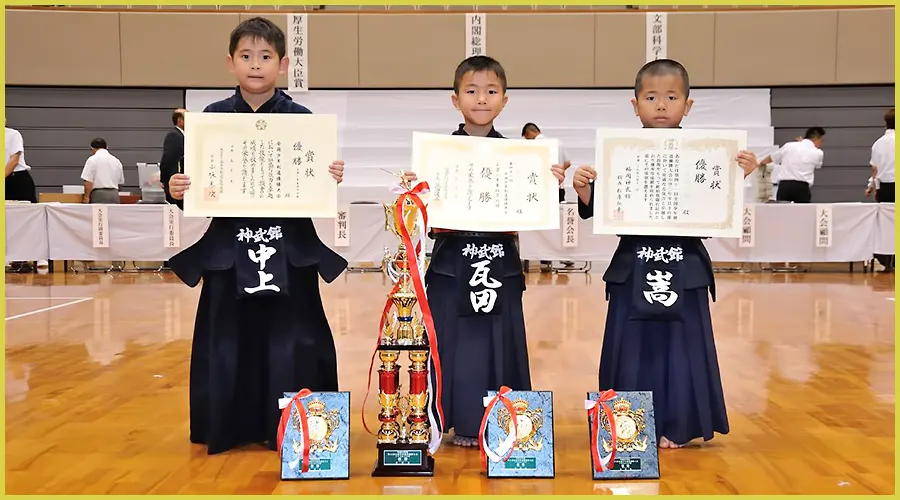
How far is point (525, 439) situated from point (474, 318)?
0.51 meters

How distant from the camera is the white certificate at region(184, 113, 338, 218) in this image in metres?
2.68

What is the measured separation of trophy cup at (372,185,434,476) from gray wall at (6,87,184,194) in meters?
11.6

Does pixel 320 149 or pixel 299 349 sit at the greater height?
pixel 320 149

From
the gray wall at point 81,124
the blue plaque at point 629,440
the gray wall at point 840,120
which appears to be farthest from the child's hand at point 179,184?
the gray wall at point 840,120

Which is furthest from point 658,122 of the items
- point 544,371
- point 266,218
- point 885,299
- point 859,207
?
point 859,207

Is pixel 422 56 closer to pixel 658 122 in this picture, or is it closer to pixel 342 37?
pixel 342 37

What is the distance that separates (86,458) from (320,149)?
1.28m

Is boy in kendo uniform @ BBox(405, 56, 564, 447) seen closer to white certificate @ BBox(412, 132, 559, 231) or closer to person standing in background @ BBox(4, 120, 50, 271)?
white certificate @ BBox(412, 132, 559, 231)

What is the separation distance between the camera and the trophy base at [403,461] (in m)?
2.48

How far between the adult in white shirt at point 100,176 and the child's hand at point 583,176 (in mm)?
9483

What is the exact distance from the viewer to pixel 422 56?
13.2 m

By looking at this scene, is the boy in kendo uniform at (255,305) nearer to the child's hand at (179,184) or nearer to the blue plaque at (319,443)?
Answer: the child's hand at (179,184)

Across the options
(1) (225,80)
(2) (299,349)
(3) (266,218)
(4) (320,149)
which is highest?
(1) (225,80)

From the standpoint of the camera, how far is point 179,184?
8.68 ft
